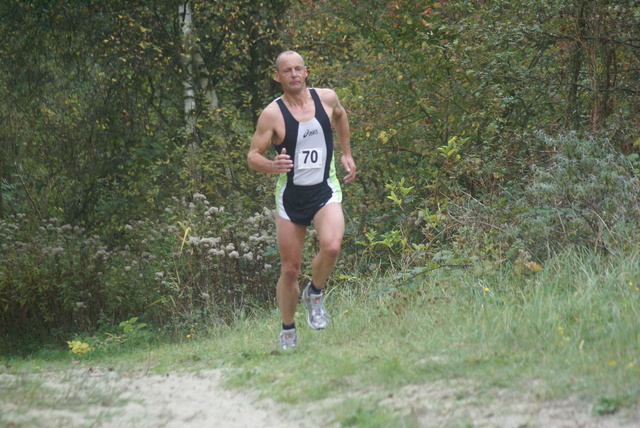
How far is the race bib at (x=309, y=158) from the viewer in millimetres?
6484

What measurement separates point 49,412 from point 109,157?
39.3 ft

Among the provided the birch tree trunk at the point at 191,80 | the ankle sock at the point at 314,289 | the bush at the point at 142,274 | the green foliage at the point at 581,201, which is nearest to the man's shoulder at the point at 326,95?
the ankle sock at the point at 314,289

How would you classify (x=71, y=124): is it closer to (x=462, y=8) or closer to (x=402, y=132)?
(x=402, y=132)

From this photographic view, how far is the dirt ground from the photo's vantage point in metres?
3.99

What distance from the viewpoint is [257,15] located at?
15758mm

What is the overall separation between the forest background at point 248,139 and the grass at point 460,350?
0.42m

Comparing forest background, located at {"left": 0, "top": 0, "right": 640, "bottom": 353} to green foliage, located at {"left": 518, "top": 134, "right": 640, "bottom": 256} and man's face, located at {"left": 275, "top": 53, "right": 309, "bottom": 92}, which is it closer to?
green foliage, located at {"left": 518, "top": 134, "right": 640, "bottom": 256}

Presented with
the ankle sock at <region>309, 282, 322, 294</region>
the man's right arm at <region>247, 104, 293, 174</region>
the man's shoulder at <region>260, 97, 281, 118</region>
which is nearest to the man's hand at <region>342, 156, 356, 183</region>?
the man's right arm at <region>247, 104, 293, 174</region>

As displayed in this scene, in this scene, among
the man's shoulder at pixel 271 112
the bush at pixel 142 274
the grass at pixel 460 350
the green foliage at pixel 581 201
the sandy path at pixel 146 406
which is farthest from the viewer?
the bush at pixel 142 274

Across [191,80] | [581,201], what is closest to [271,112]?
[581,201]

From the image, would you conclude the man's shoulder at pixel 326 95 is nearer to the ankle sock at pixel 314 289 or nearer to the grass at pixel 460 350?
the ankle sock at pixel 314 289

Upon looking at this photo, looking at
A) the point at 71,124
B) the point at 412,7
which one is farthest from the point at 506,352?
the point at 71,124

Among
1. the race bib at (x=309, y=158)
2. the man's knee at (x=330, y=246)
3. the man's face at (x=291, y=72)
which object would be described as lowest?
the man's knee at (x=330, y=246)

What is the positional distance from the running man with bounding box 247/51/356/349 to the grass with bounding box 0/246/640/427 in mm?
766
